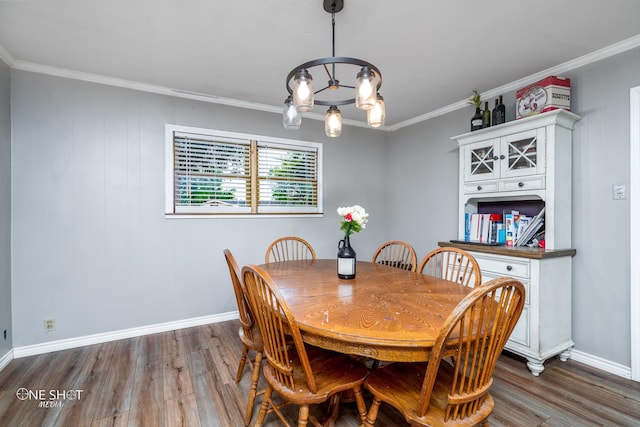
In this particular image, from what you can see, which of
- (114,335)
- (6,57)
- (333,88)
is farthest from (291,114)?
(114,335)

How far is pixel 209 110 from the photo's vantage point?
3.26 meters

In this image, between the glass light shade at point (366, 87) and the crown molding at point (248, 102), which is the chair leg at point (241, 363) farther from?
the crown molding at point (248, 102)

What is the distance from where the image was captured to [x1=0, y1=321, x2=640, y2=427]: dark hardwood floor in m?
1.75

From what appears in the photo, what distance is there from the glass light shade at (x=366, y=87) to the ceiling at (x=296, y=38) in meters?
0.60

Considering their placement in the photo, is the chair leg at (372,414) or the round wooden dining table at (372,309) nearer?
the round wooden dining table at (372,309)

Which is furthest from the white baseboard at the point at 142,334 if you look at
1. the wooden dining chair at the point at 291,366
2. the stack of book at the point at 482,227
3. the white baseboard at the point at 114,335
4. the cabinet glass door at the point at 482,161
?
the wooden dining chair at the point at 291,366

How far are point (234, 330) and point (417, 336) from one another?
240cm

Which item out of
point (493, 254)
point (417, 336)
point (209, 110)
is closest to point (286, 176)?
point (209, 110)

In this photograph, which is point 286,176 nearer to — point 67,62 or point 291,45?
point 291,45

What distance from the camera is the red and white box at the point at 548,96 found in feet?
7.88

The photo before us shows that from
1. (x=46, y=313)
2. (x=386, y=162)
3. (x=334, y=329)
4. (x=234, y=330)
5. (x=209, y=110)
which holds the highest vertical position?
(x=209, y=110)

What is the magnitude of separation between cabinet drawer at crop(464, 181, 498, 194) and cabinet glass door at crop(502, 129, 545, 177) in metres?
0.14

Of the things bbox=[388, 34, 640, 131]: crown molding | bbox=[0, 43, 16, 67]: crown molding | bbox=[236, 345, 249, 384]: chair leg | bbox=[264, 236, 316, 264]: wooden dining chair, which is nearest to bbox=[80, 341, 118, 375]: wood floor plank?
bbox=[236, 345, 249, 384]: chair leg

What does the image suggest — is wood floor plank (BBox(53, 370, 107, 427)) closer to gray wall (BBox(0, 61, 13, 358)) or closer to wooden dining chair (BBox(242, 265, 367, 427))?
gray wall (BBox(0, 61, 13, 358))
